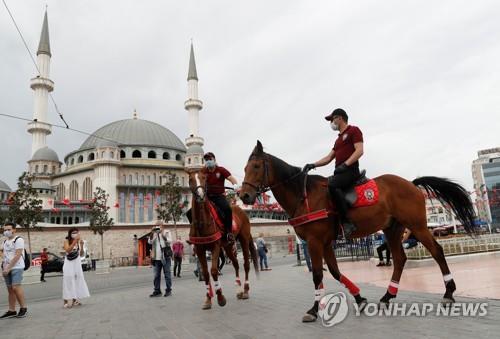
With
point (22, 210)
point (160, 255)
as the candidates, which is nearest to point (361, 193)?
point (160, 255)

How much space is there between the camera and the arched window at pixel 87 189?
7204cm

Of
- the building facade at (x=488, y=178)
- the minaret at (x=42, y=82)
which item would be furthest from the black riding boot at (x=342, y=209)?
the building facade at (x=488, y=178)

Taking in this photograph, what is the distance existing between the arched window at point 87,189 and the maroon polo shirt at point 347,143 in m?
73.9

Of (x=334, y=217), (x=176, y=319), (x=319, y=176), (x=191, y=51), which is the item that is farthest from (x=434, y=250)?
(x=191, y=51)

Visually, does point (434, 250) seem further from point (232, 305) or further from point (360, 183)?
point (232, 305)

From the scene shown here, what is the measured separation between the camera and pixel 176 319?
6.04m

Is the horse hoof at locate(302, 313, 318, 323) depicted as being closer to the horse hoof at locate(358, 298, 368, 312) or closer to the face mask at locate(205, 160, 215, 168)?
the horse hoof at locate(358, 298, 368, 312)

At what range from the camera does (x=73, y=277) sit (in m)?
9.23

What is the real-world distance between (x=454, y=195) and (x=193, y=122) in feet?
247

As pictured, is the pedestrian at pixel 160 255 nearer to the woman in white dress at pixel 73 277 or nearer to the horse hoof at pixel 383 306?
the woman in white dress at pixel 73 277

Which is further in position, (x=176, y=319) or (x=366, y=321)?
(x=176, y=319)

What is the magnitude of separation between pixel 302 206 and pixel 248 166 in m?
1.07

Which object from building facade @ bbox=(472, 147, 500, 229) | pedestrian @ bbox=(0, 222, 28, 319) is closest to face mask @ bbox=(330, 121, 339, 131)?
pedestrian @ bbox=(0, 222, 28, 319)

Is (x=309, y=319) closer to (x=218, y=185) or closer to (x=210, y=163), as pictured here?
(x=218, y=185)
